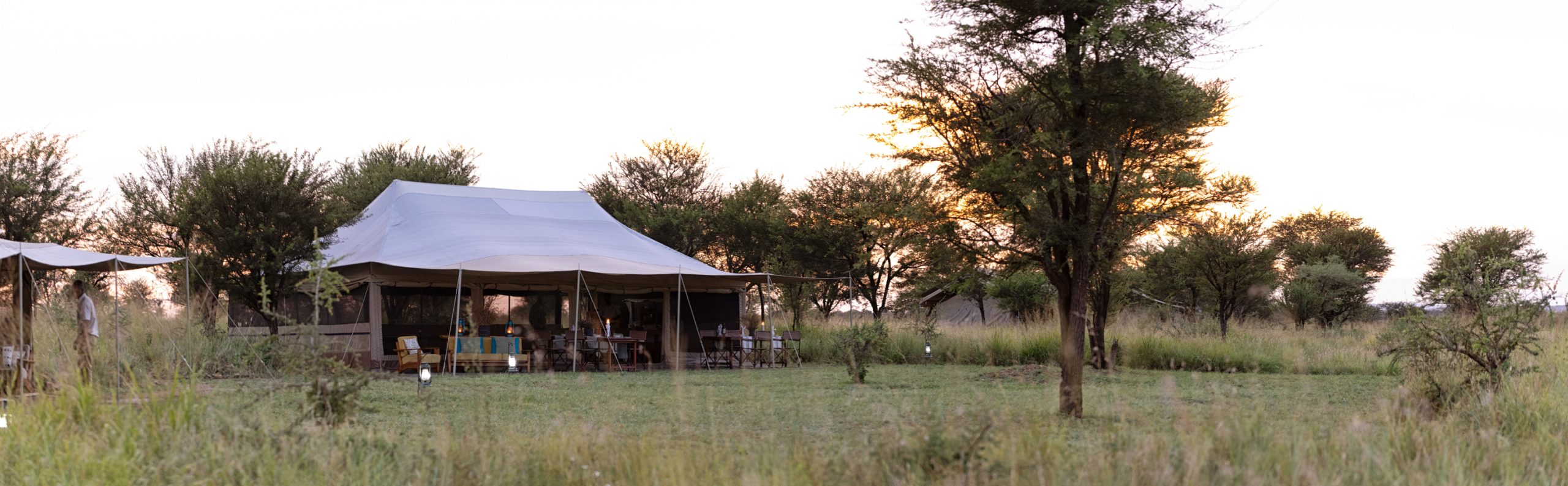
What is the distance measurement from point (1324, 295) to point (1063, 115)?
979 inches

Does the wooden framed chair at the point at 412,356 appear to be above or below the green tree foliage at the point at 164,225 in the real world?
below

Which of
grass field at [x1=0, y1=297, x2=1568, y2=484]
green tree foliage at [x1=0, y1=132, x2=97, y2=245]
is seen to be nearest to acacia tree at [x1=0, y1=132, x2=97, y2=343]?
green tree foliage at [x1=0, y1=132, x2=97, y2=245]

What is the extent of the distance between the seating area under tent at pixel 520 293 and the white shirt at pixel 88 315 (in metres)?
3.99

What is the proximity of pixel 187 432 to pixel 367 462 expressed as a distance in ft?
3.60

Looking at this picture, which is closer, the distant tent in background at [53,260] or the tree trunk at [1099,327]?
the distant tent in background at [53,260]

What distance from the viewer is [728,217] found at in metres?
30.7

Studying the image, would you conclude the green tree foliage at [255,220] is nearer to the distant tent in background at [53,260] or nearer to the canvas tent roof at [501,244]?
the canvas tent roof at [501,244]

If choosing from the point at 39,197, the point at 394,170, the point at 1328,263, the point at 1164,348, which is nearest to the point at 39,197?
the point at 39,197

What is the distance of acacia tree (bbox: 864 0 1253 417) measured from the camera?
8445 millimetres

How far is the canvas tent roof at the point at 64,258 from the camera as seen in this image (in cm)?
1038

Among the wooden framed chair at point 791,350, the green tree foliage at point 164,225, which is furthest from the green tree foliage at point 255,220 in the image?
the wooden framed chair at point 791,350

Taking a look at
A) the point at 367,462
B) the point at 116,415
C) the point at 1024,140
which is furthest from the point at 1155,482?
the point at 1024,140

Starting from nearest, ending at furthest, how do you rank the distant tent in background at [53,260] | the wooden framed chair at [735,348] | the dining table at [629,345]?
the distant tent in background at [53,260]
the dining table at [629,345]
the wooden framed chair at [735,348]

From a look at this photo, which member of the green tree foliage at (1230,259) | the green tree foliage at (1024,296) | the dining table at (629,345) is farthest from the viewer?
the green tree foliage at (1024,296)
